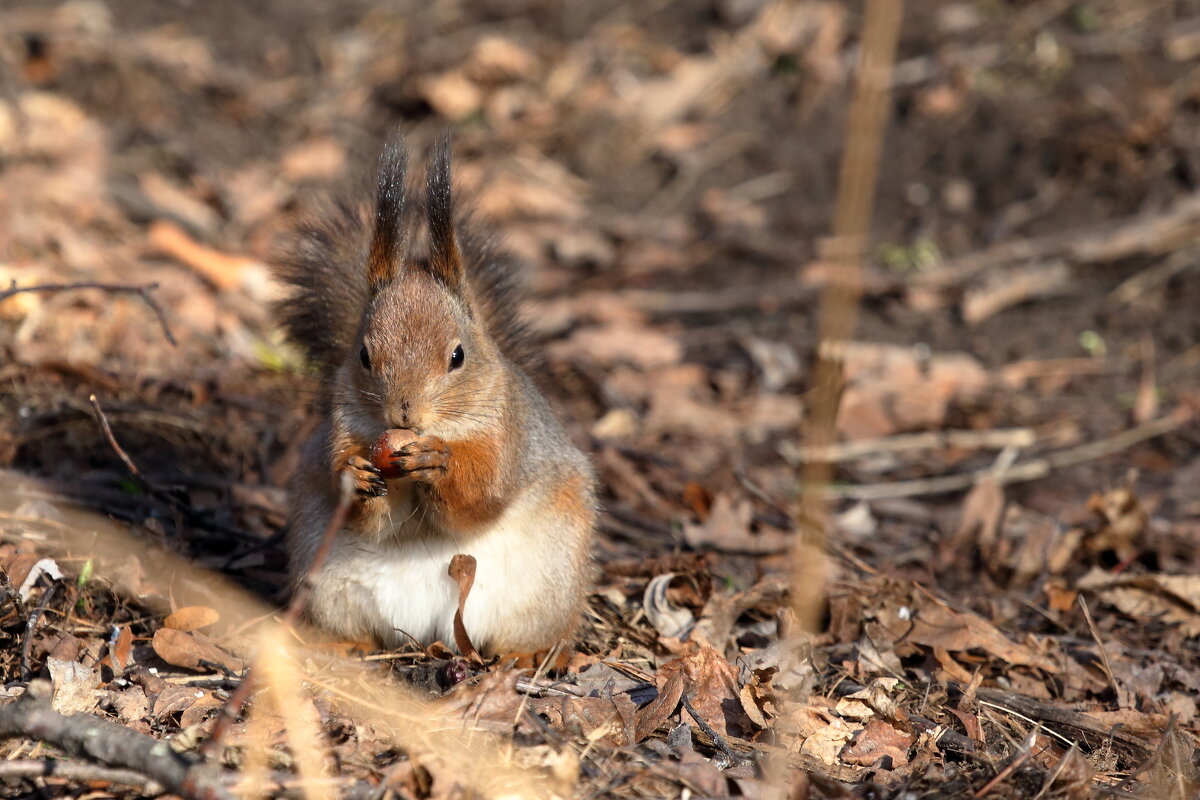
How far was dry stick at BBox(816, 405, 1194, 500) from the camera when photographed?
15.6 feet

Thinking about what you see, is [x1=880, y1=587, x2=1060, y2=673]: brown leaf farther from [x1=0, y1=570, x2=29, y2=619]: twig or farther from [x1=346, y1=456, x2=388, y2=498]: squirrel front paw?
[x1=0, y1=570, x2=29, y2=619]: twig

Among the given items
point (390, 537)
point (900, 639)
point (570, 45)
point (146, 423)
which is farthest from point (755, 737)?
point (570, 45)

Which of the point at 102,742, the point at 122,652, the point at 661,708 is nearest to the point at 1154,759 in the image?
the point at 661,708

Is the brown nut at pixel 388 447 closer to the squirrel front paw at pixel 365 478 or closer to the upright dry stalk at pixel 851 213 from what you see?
the squirrel front paw at pixel 365 478

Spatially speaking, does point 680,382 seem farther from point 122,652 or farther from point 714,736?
point 122,652

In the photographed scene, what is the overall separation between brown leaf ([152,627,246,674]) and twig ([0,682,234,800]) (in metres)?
0.66

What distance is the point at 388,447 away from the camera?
8.93ft

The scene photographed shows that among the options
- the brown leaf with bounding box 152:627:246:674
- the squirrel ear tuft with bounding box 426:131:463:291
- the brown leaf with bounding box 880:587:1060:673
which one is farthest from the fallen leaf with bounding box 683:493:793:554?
the brown leaf with bounding box 152:627:246:674

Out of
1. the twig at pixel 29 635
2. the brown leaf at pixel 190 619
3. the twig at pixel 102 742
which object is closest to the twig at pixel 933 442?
the brown leaf at pixel 190 619

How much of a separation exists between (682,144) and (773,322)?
6.09ft

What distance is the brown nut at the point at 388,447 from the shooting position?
8.87ft

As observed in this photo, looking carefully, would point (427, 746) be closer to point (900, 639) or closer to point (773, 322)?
point (900, 639)

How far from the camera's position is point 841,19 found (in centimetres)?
803

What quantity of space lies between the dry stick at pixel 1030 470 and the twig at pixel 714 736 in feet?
6.42
